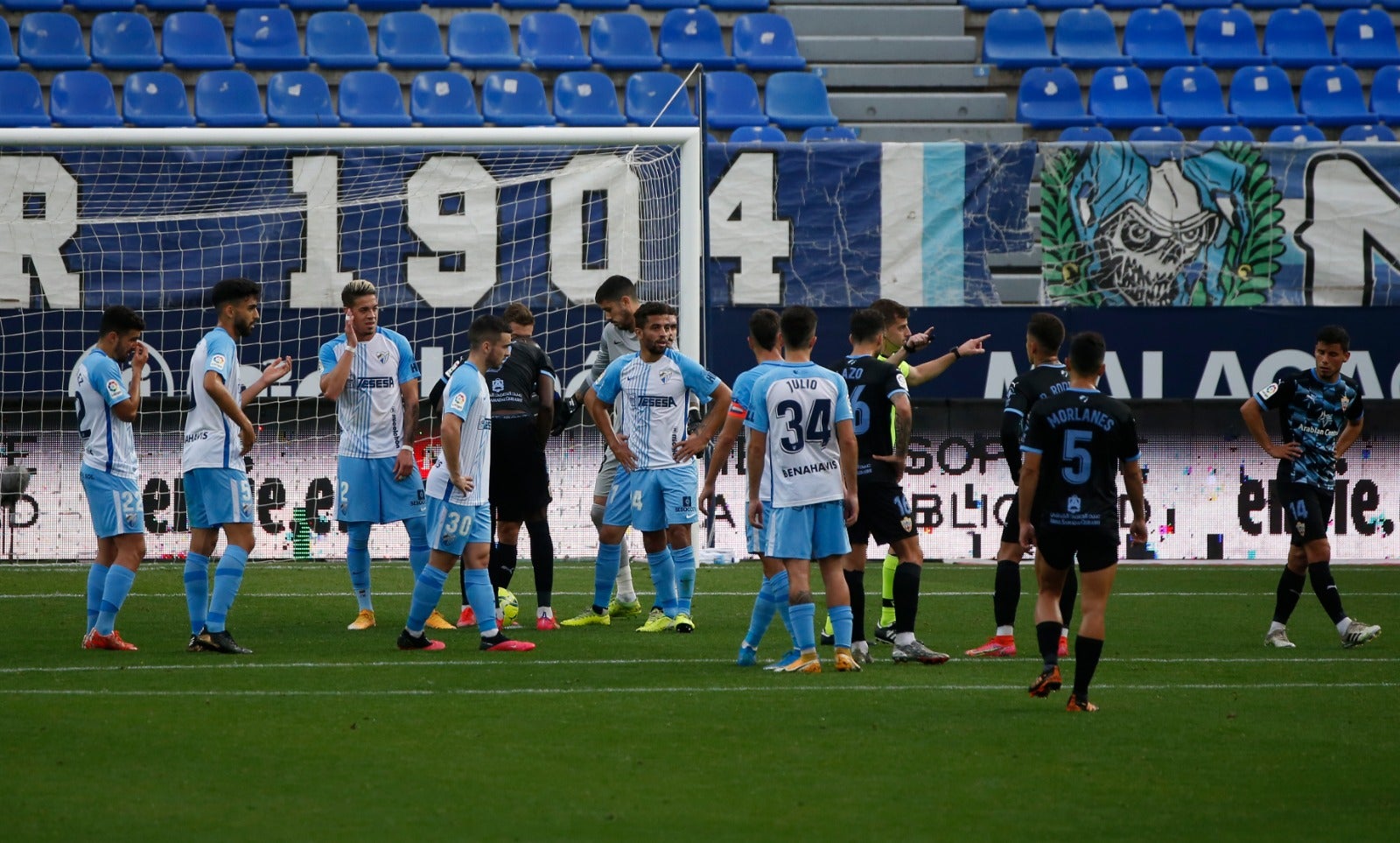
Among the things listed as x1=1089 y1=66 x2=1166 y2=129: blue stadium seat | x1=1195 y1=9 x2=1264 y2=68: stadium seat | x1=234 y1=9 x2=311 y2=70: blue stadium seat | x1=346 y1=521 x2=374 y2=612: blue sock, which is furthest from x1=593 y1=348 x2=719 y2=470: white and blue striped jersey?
x1=1195 y1=9 x2=1264 y2=68: stadium seat

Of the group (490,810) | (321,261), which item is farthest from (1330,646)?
(321,261)

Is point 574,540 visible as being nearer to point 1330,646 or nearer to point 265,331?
point 265,331

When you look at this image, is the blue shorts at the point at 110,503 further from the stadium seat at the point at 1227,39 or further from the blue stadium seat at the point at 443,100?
the stadium seat at the point at 1227,39

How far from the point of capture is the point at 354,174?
14578 mm

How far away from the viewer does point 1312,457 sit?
929 cm

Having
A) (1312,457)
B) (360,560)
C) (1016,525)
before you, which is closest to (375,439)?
(360,560)

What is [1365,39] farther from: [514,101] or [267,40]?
[267,40]

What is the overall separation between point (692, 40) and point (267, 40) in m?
5.10

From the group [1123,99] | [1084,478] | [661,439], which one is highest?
[1123,99]

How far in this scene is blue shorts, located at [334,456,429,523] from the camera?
31.6ft

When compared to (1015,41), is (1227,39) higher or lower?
higher

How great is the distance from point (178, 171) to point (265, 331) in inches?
68.5

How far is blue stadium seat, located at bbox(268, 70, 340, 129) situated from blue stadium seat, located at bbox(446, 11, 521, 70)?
1.70 m

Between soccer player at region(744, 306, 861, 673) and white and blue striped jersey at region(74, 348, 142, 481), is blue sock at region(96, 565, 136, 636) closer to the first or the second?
white and blue striped jersey at region(74, 348, 142, 481)
